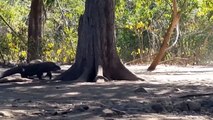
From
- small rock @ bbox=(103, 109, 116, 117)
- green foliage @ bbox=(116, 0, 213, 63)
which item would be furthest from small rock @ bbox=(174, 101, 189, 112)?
green foliage @ bbox=(116, 0, 213, 63)

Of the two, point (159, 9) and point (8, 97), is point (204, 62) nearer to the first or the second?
point (159, 9)

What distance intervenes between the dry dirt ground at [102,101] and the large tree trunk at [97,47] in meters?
0.60

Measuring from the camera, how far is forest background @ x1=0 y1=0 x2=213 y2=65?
2358 centimetres

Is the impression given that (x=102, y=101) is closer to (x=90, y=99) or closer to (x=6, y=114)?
(x=90, y=99)

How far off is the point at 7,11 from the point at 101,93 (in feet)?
50.8

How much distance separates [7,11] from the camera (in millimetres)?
25109

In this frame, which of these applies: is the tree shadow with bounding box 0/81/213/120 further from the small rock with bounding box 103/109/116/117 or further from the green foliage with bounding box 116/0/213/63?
the green foliage with bounding box 116/0/213/63

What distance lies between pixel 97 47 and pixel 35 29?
8722 mm

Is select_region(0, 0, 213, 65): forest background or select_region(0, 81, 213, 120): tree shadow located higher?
select_region(0, 0, 213, 65): forest background

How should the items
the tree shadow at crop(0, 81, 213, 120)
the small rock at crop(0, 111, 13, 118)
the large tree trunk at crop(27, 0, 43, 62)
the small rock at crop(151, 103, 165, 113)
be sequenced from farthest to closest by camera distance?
the large tree trunk at crop(27, 0, 43, 62), the small rock at crop(151, 103, 165, 113), the tree shadow at crop(0, 81, 213, 120), the small rock at crop(0, 111, 13, 118)

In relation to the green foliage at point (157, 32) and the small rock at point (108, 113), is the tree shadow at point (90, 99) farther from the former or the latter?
the green foliage at point (157, 32)

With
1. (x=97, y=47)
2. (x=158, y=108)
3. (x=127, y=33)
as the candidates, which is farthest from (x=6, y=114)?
(x=127, y=33)

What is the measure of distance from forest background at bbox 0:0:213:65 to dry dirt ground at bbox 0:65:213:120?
10.6m

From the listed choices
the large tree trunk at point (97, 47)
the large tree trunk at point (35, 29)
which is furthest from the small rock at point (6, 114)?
the large tree trunk at point (35, 29)
